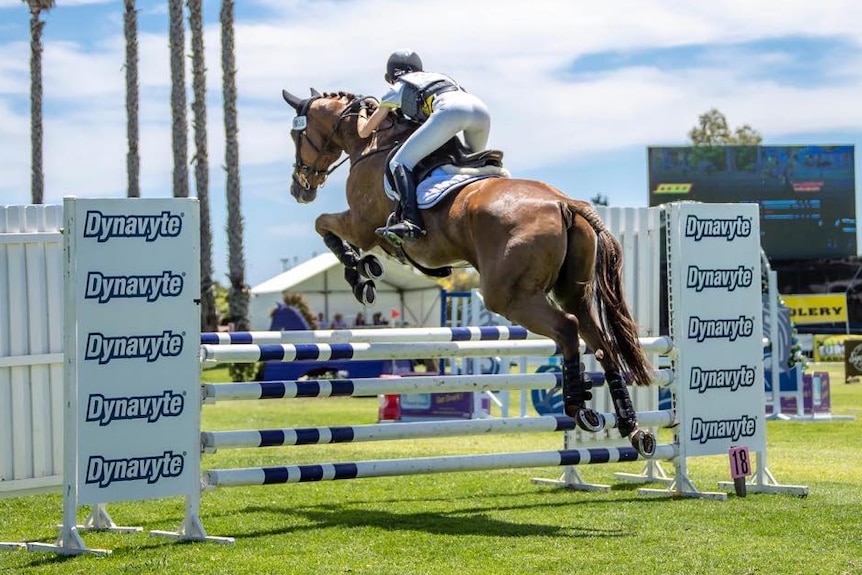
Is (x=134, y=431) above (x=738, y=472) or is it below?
above

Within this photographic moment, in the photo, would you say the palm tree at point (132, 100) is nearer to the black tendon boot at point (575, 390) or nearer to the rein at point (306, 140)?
the rein at point (306, 140)

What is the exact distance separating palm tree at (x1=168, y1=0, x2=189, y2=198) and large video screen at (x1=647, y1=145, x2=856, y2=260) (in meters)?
16.0

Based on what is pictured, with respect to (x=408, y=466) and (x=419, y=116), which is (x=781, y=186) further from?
(x=408, y=466)

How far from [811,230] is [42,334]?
112 feet

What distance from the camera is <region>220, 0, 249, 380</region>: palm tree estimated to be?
90.2 feet

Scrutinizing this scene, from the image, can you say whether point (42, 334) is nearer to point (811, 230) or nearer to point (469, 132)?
point (469, 132)

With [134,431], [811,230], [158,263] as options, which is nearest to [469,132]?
[158,263]

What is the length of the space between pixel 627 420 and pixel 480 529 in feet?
3.46

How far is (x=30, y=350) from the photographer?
26.9 feet

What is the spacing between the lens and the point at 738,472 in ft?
29.1

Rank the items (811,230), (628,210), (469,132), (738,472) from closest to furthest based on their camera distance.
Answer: (469,132)
(738,472)
(628,210)
(811,230)

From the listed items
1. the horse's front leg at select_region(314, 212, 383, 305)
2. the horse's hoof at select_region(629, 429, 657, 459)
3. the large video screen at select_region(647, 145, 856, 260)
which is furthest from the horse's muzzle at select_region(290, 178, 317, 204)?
the large video screen at select_region(647, 145, 856, 260)

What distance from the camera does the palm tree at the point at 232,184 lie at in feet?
90.2

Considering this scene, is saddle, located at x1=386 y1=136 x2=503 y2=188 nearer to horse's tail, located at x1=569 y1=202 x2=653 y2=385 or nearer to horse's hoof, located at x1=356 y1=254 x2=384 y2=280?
horse's hoof, located at x1=356 y1=254 x2=384 y2=280
